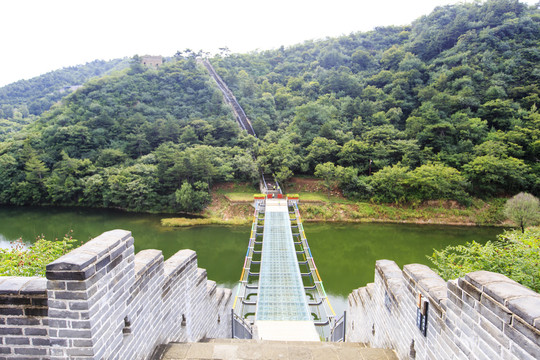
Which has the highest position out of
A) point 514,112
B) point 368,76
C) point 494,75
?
point 368,76

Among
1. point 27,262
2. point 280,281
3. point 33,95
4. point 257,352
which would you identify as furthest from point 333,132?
point 33,95

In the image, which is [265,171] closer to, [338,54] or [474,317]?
[474,317]

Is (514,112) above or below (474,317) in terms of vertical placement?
above

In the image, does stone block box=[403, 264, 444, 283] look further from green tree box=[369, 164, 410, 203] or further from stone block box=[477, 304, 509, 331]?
green tree box=[369, 164, 410, 203]

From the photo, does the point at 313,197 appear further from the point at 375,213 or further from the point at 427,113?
the point at 427,113

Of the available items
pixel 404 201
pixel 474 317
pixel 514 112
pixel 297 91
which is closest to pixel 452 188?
pixel 404 201

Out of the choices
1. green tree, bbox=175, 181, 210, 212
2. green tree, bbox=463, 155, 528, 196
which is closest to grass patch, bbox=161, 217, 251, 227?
green tree, bbox=175, 181, 210, 212
